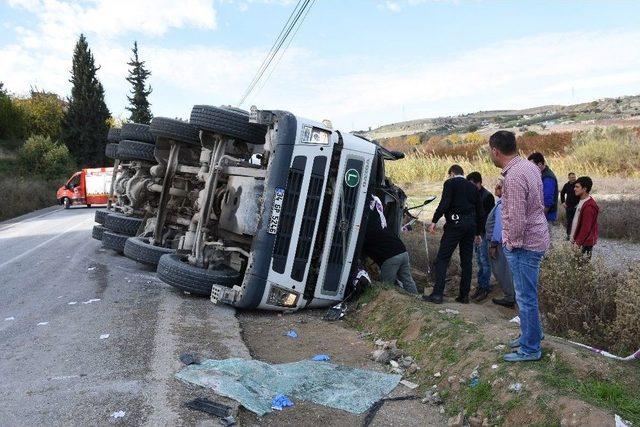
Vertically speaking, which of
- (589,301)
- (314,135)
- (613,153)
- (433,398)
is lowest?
(433,398)

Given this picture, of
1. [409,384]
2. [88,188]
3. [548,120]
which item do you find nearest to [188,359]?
[409,384]

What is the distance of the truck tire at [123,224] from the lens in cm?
941

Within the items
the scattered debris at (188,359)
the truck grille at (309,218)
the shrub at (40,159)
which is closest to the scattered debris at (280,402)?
the scattered debris at (188,359)

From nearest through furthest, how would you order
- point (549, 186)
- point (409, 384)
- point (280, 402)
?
point (280, 402)
point (409, 384)
point (549, 186)

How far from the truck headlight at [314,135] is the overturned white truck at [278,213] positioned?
0.04 feet

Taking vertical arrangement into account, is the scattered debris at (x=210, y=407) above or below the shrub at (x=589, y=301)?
below

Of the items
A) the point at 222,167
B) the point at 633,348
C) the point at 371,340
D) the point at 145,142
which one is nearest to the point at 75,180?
the point at 145,142

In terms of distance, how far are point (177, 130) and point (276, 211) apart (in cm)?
286

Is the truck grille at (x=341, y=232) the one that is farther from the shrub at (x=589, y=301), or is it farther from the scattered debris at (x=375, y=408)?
the scattered debris at (x=375, y=408)

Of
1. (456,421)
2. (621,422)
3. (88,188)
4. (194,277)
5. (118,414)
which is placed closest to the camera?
(621,422)

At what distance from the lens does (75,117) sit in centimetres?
4372

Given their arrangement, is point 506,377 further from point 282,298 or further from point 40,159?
point 40,159

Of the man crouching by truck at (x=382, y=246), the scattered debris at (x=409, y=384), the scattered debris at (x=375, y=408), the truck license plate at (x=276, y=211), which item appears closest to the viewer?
the scattered debris at (x=375, y=408)

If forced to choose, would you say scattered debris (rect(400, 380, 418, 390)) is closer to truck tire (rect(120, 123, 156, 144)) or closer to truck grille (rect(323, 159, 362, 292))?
truck grille (rect(323, 159, 362, 292))
